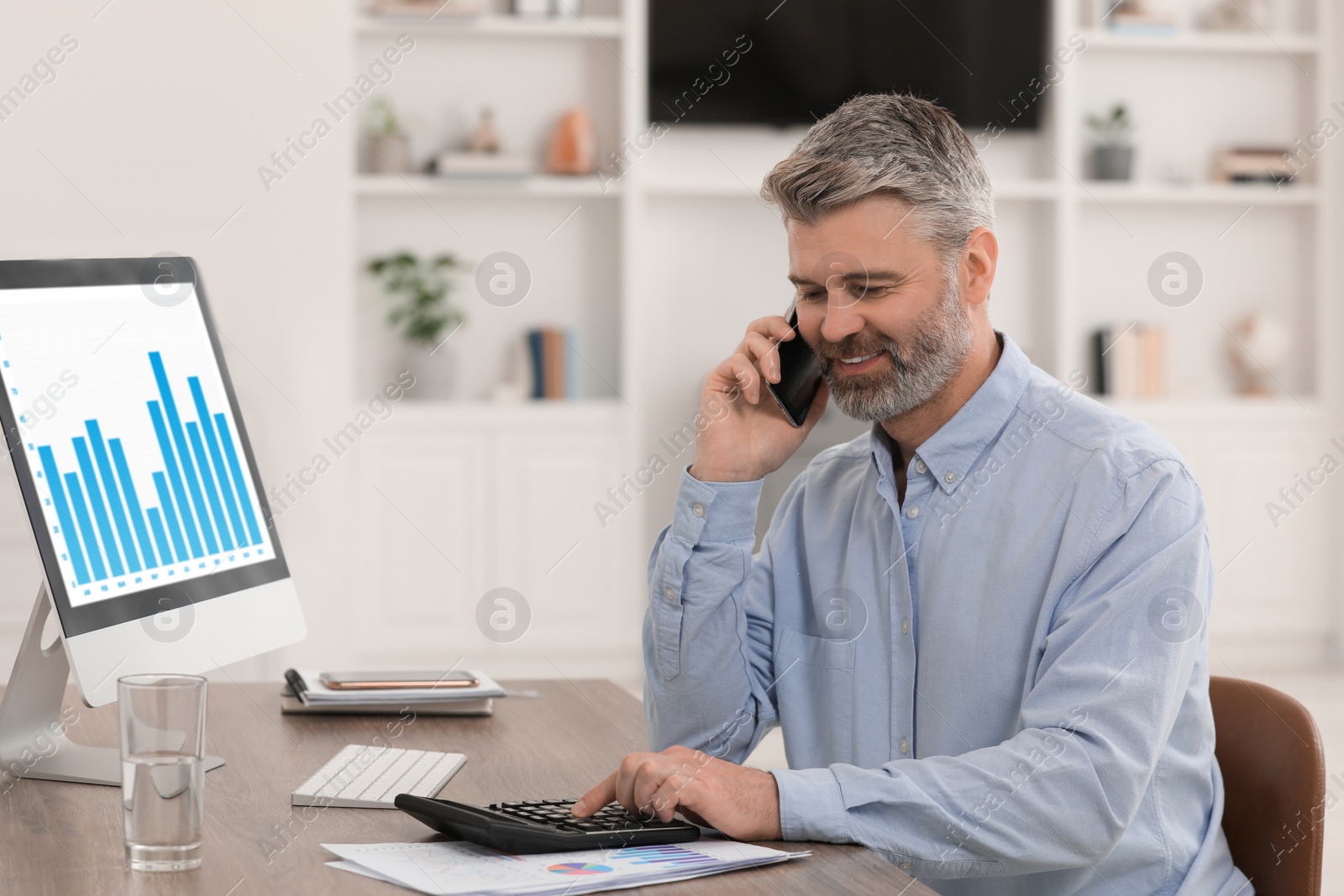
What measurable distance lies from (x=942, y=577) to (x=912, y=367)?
0.23m

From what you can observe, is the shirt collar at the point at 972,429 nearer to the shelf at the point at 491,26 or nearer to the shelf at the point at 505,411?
the shelf at the point at 505,411

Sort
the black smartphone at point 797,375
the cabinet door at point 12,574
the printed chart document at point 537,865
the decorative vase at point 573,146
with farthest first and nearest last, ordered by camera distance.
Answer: the decorative vase at point 573,146
the cabinet door at point 12,574
the black smartphone at point 797,375
the printed chart document at point 537,865

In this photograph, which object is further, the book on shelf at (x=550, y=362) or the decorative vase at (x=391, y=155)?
the book on shelf at (x=550, y=362)

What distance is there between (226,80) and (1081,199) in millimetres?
3047

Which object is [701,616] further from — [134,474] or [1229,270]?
[1229,270]

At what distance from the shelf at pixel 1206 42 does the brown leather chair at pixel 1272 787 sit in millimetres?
4048

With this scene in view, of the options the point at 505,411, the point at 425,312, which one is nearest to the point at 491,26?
the point at 425,312

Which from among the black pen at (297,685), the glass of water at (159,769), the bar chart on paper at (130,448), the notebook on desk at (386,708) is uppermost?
the bar chart on paper at (130,448)

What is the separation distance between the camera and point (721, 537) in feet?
4.63

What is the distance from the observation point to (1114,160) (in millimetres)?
4844

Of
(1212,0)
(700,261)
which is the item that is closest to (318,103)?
(700,261)

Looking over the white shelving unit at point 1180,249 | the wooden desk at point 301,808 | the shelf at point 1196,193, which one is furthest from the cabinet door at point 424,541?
the wooden desk at point 301,808

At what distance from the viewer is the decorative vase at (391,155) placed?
448cm

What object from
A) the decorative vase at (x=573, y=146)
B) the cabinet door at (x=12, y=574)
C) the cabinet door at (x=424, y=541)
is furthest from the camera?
the decorative vase at (x=573, y=146)
